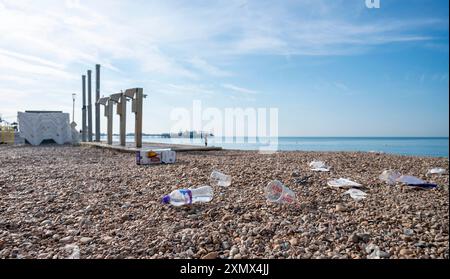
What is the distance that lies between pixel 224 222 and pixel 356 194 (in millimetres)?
1956

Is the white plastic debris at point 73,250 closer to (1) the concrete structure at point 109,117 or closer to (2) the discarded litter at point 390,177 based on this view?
(2) the discarded litter at point 390,177

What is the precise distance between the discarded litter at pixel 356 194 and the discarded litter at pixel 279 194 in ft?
2.58

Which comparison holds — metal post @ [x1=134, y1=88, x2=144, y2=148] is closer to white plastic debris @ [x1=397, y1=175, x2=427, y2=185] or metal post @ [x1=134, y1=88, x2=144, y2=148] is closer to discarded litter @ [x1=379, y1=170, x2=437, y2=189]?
discarded litter @ [x1=379, y1=170, x2=437, y2=189]

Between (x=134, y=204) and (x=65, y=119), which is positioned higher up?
(x=65, y=119)

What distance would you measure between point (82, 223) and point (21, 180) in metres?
3.20

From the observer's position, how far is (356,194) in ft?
13.9

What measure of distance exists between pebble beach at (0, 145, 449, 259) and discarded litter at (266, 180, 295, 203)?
0.13m

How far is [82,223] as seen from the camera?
134 inches

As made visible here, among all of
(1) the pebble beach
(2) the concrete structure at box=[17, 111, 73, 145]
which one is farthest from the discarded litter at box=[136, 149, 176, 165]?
(2) the concrete structure at box=[17, 111, 73, 145]

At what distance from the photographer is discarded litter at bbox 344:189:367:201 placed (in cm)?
411

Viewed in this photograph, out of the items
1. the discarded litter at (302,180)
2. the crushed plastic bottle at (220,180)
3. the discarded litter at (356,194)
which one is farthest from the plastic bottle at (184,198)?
the discarded litter at (356,194)
